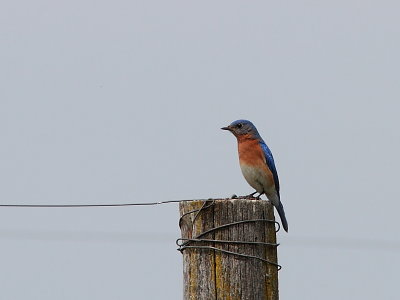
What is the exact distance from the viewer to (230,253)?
5.96 metres

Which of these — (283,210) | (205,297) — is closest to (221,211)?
(205,297)

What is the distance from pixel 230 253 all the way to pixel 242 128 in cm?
554

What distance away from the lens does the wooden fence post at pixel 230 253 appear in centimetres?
593

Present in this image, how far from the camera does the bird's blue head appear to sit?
37.3 ft

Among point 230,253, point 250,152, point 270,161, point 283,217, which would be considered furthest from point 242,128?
point 230,253

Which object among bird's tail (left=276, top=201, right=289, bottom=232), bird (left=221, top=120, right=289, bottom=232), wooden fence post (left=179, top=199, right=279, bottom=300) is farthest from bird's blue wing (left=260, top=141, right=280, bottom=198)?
wooden fence post (left=179, top=199, right=279, bottom=300)

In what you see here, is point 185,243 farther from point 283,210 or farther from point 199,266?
point 283,210

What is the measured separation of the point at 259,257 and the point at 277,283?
0.25m

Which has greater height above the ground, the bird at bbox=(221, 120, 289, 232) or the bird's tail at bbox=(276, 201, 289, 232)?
the bird at bbox=(221, 120, 289, 232)

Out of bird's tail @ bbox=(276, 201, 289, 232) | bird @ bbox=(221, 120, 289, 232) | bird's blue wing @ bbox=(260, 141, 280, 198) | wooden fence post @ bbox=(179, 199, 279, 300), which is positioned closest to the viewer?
wooden fence post @ bbox=(179, 199, 279, 300)

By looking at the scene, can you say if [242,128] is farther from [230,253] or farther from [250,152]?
[230,253]

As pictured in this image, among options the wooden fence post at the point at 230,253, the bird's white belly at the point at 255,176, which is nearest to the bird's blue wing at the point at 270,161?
the bird's white belly at the point at 255,176

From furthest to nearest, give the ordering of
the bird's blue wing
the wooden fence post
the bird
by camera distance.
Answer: the bird's blue wing < the bird < the wooden fence post

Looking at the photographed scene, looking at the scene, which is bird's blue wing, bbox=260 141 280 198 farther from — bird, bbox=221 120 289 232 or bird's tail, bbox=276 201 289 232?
bird's tail, bbox=276 201 289 232
